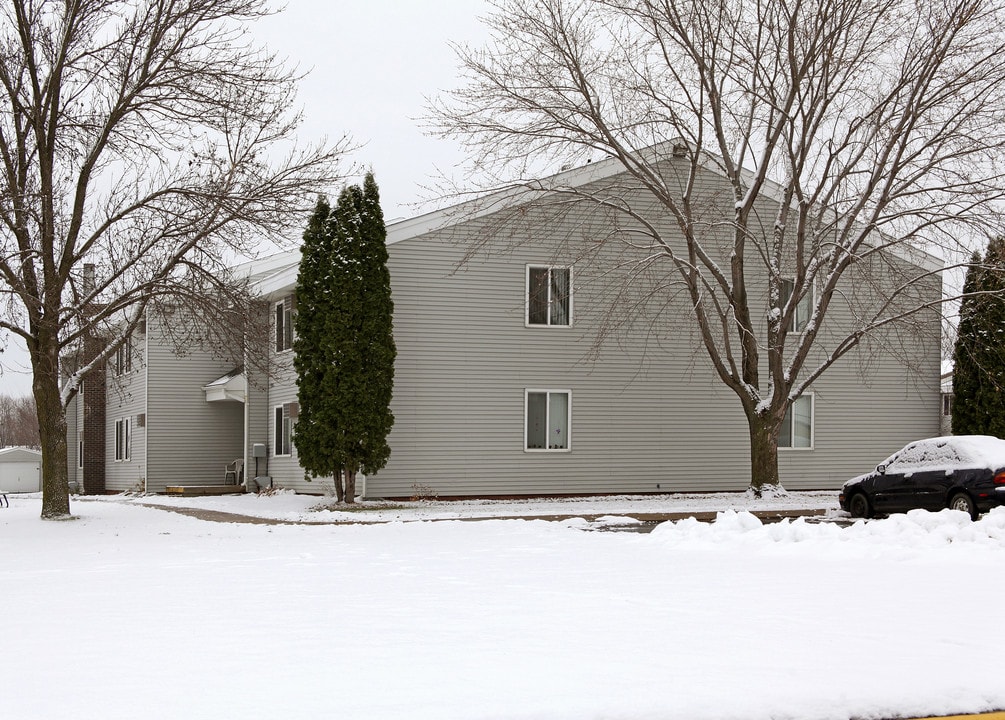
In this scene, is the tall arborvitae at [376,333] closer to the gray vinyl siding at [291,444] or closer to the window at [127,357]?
the gray vinyl siding at [291,444]

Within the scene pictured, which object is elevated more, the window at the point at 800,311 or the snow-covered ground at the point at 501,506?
the window at the point at 800,311

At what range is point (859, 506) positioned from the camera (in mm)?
21016

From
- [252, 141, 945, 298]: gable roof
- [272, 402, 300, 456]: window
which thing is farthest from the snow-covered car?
[272, 402, 300, 456]: window

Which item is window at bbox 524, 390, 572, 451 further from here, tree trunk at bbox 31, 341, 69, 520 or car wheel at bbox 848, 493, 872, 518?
tree trunk at bbox 31, 341, 69, 520

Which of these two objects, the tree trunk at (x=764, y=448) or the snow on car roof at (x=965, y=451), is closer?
the snow on car roof at (x=965, y=451)

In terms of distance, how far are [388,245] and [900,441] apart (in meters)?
15.0

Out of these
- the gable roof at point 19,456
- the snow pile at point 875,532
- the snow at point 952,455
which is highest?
the snow at point 952,455

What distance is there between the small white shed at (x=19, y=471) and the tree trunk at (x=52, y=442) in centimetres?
3788

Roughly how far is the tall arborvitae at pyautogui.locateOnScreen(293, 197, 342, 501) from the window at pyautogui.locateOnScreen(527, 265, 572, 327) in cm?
522

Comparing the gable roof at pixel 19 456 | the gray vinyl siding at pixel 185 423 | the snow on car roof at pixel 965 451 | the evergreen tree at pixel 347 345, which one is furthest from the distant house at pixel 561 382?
the gable roof at pixel 19 456

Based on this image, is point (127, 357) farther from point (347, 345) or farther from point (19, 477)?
point (19, 477)

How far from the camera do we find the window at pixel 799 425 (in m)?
28.8

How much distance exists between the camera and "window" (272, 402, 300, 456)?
29422 mm

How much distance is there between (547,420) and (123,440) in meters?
18.3
